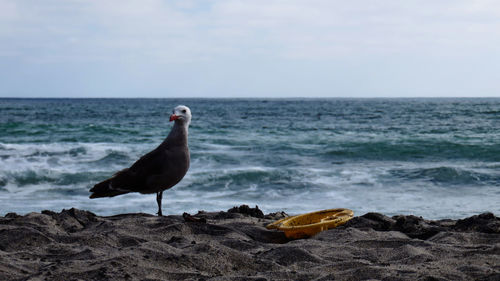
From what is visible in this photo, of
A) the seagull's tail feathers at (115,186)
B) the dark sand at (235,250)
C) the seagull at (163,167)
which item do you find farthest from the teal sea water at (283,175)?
the dark sand at (235,250)

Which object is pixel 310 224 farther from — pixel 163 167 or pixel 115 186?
pixel 115 186

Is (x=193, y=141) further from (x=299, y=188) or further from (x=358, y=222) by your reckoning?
(x=358, y=222)

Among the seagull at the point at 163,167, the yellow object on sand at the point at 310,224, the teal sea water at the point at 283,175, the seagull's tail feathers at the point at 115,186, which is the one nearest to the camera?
the yellow object on sand at the point at 310,224

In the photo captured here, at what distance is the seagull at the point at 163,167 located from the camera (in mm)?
5395

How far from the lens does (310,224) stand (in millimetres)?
4961

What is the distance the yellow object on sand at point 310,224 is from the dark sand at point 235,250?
3.6 inches

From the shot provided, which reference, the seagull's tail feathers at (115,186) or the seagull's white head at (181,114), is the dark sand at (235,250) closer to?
Result: the seagull's tail feathers at (115,186)

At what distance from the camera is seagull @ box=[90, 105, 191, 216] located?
5.39 m

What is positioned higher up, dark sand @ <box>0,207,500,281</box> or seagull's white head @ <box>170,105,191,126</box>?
seagull's white head @ <box>170,105,191,126</box>

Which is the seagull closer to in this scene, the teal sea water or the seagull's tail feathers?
the seagull's tail feathers

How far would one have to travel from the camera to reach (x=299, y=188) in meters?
10.2

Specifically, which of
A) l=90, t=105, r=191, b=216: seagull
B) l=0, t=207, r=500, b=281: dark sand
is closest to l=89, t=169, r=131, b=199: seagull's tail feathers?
l=90, t=105, r=191, b=216: seagull

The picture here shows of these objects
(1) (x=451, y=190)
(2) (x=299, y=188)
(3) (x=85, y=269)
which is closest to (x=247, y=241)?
(3) (x=85, y=269)

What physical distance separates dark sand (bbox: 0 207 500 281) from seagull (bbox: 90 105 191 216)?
0.34m
